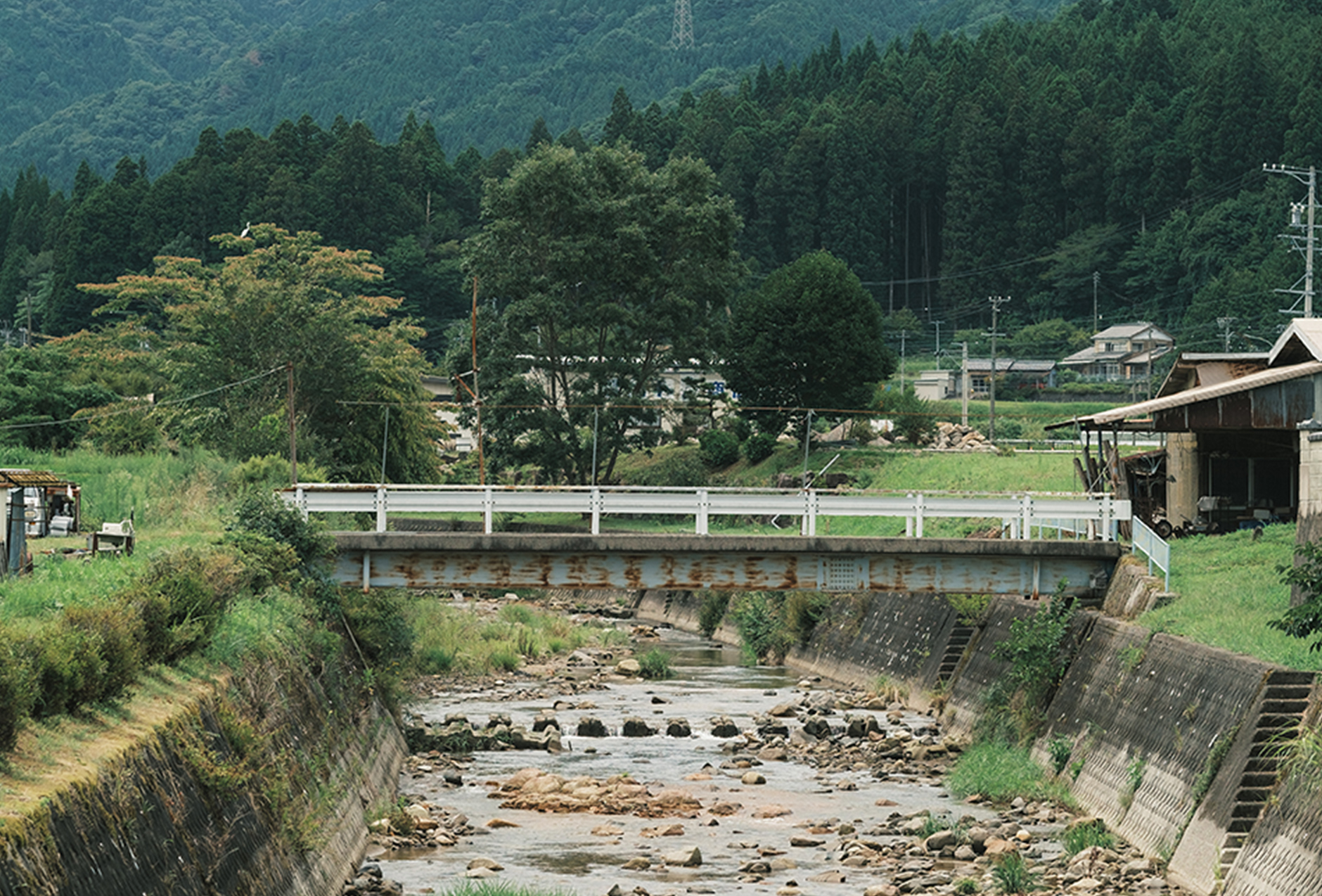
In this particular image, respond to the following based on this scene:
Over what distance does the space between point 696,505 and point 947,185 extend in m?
126

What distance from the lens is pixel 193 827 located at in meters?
15.8

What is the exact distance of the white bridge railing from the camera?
30844 millimetres

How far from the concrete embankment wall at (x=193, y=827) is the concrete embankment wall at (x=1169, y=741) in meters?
11.2

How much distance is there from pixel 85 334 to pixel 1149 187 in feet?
309

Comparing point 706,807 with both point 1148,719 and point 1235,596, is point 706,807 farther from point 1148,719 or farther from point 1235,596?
point 1235,596

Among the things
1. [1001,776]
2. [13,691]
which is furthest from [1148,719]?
[13,691]

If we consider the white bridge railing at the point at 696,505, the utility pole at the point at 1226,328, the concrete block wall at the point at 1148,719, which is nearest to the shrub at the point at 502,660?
the white bridge railing at the point at 696,505

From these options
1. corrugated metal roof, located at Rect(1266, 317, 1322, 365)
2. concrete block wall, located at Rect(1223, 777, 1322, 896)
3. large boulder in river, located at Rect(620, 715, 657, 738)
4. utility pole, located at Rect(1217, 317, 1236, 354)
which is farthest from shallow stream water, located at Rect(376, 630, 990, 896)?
utility pole, located at Rect(1217, 317, 1236, 354)

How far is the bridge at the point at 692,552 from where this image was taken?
30734mm

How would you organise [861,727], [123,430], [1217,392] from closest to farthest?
[1217,392]
[861,727]
[123,430]

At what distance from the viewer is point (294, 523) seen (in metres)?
29.3

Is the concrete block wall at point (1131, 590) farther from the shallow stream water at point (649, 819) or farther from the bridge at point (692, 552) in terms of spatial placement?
the shallow stream water at point (649, 819)

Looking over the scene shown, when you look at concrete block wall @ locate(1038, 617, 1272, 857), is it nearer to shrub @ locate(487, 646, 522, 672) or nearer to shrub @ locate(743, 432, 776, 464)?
shrub @ locate(487, 646, 522, 672)

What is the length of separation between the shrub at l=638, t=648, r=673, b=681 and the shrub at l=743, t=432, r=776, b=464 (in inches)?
1083
